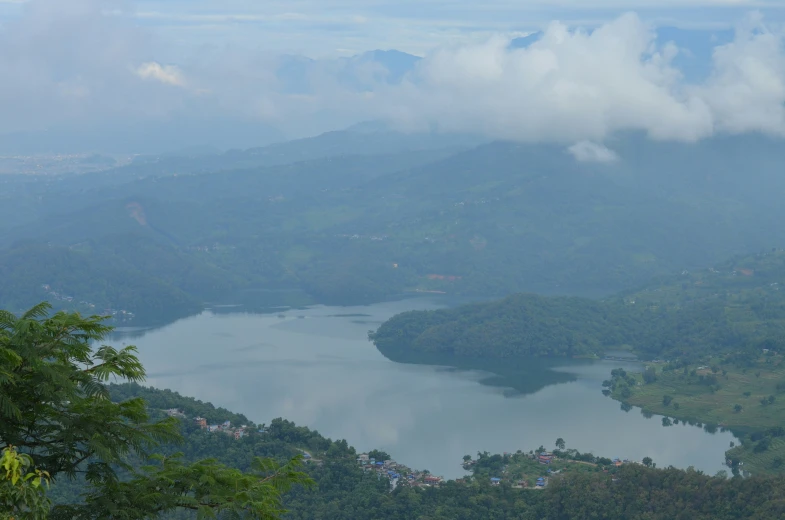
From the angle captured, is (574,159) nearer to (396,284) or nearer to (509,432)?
(396,284)

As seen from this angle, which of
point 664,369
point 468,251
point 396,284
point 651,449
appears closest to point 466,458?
point 651,449

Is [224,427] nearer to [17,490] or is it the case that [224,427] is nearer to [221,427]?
[221,427]

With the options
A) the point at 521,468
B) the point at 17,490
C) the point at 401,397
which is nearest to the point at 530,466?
the point at 521,468

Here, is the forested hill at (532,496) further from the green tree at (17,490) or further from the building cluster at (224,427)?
the green tree at (17,490)

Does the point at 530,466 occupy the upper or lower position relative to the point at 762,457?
lower

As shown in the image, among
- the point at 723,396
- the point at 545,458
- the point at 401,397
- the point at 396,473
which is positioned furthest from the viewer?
the point at 723,396

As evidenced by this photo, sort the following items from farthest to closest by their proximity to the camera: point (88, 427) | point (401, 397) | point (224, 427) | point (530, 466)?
point (401, 397), point (224, 427), point (530, 466), point (88, 427)

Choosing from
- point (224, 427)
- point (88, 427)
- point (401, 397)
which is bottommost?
point (224, 427)
